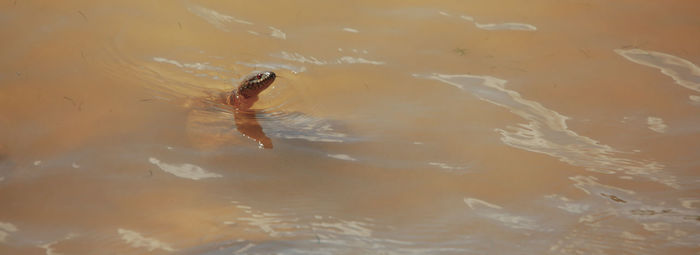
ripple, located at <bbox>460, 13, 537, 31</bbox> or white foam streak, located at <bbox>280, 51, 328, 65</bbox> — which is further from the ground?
ripple, located at <bbox>460, 13, 537, 31</bbox>

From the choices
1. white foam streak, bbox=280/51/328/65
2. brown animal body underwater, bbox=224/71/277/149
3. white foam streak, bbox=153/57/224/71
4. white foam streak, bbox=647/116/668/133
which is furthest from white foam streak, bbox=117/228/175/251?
white foam streak, bbox=647/116/668/133

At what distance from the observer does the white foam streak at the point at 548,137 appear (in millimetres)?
3505

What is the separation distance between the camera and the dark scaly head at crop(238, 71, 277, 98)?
12.8 feet

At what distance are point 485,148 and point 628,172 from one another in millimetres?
804

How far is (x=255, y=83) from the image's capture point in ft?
12.9

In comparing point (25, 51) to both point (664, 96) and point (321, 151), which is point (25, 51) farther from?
point (664, 96)

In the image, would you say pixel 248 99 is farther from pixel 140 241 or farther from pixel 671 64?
pixel 671 64

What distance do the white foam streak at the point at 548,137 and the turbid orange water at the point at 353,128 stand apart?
0.05 ft

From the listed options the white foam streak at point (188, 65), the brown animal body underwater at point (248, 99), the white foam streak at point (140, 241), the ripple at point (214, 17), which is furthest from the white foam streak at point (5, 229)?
the ripple at point (214, 17)

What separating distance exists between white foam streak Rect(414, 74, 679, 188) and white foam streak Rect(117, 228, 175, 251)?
2.10 metres

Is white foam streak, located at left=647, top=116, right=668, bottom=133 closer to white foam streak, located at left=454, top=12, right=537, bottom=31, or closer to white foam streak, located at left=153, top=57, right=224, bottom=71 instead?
white foam streak, located at left=454, top=12, right=537, bottom=31

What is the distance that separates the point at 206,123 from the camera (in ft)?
12.3

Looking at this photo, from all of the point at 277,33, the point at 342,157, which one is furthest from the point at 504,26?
the point at 342,157

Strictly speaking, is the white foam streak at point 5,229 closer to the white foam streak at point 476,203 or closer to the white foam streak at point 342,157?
the white foam streak at point 342,157
